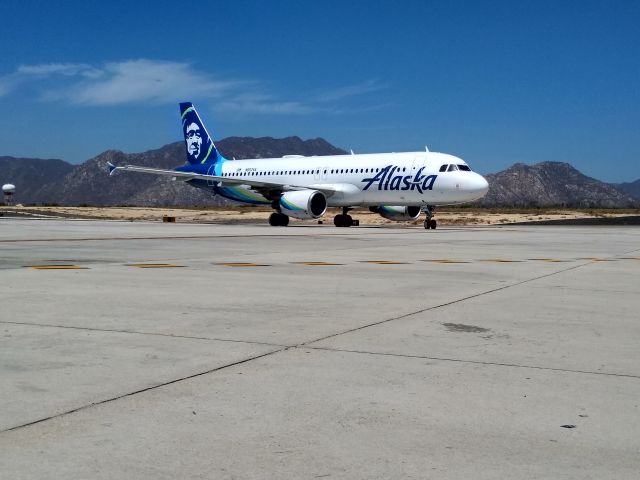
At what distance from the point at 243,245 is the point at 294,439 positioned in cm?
1653

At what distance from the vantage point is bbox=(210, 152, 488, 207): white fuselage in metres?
34.3

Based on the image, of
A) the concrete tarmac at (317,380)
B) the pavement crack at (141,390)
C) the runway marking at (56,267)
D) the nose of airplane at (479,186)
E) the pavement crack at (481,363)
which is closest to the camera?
the concrete tarmac at (317,380)

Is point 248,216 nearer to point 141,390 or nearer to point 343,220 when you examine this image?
point 343,220

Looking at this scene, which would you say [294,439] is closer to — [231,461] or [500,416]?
[231,461]

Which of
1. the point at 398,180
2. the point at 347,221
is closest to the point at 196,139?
the point at 347,221

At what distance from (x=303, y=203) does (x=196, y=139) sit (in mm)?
13794

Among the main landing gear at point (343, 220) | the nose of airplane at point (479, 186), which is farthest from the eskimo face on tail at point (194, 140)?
the nose of airplane at point (479, 186)

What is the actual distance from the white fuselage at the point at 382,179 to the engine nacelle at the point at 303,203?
4.11ft

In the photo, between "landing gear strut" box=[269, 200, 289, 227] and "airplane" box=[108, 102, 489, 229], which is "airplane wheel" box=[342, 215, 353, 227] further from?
"landing gear strut" box=[269, 200, 289, 227]

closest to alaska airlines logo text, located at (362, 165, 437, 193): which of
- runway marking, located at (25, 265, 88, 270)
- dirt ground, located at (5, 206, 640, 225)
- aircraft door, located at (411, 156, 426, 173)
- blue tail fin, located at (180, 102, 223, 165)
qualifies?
aircraft door, located at (411, 156, 426, 173)

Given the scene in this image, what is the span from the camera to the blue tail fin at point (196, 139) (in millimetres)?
46750

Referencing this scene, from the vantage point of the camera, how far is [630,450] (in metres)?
3.69

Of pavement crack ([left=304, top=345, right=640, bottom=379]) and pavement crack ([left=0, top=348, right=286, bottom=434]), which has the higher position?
pavement crack ([left=304, top=345, right=640, bottom=379])

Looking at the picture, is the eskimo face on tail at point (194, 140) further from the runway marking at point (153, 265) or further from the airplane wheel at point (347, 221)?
the runway marking at point (153, 265)
